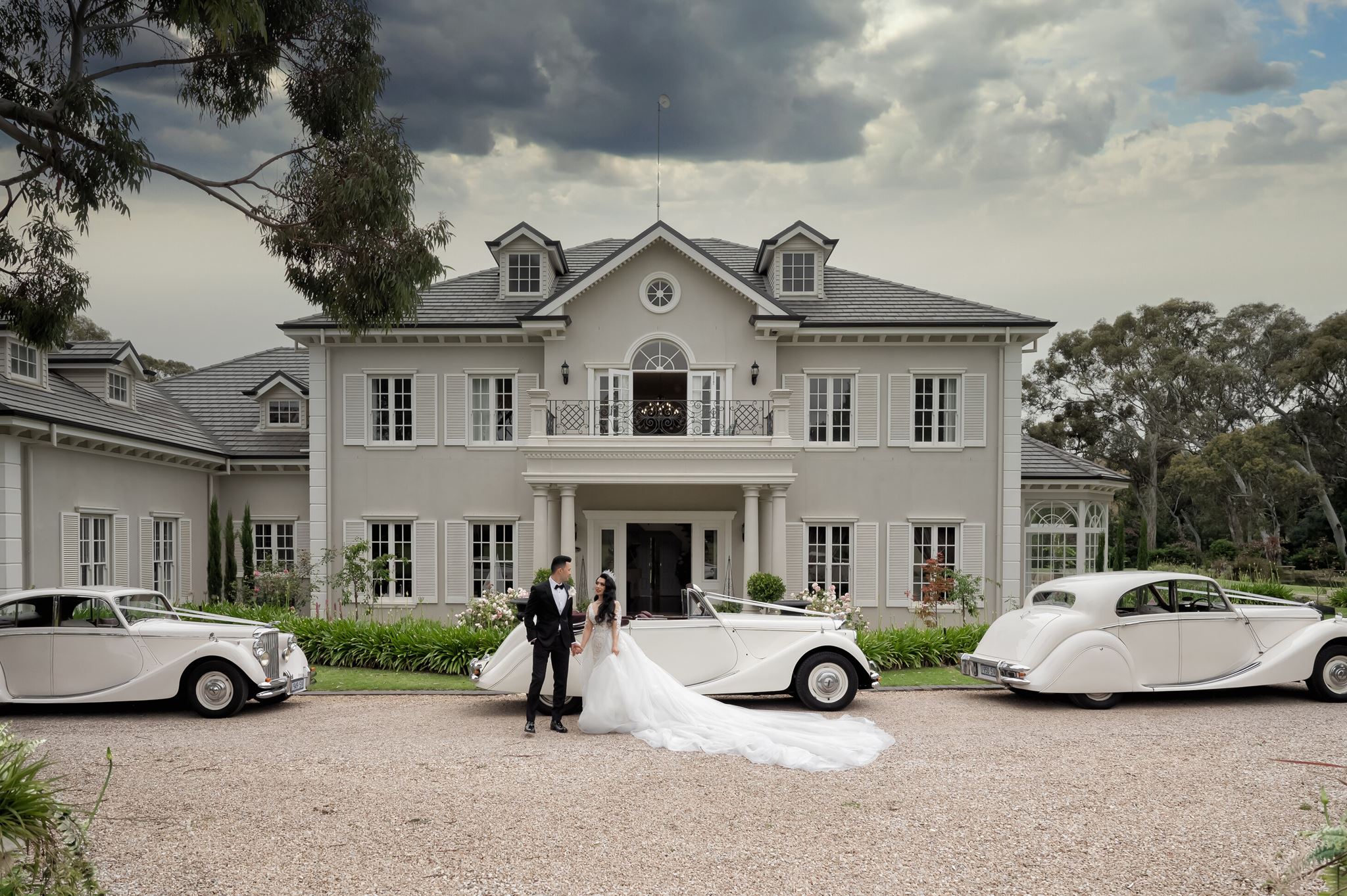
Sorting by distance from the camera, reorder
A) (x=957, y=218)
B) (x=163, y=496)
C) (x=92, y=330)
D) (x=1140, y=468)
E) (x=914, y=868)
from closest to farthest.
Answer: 1. (x=914, y=868)
2. (x=163, y=496)
3. (x=957, y=218)
4. (x=92, y=330)
5. (x=1140, y=468)

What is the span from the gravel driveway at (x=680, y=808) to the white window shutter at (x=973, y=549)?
351 inches

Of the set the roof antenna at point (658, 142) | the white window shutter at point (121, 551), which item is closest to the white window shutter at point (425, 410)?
the white window shutter at point (121, 551)

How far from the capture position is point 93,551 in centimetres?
1579

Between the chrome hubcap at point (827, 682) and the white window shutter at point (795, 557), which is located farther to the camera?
the white window shutter at point (795, 557)

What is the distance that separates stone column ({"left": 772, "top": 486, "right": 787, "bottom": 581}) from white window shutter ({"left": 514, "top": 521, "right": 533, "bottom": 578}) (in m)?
4.99

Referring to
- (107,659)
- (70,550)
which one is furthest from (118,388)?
(107,659)

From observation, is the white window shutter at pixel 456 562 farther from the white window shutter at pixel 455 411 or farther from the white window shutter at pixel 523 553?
the white window shutter at pixel 455 411

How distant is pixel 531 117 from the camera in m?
16.4

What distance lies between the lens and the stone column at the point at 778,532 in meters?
17.4

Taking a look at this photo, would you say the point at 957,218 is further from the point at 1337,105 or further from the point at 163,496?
the point at 163,496

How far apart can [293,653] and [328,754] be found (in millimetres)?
3123

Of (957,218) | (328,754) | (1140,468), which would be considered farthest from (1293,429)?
(328,754)

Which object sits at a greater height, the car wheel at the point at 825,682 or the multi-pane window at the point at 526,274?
the multi-pane window at the point at 526,274

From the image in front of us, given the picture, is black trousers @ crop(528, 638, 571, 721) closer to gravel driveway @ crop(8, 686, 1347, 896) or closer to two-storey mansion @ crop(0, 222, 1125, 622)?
gravel driveway @ crop(8, 686, 1347, 896)
